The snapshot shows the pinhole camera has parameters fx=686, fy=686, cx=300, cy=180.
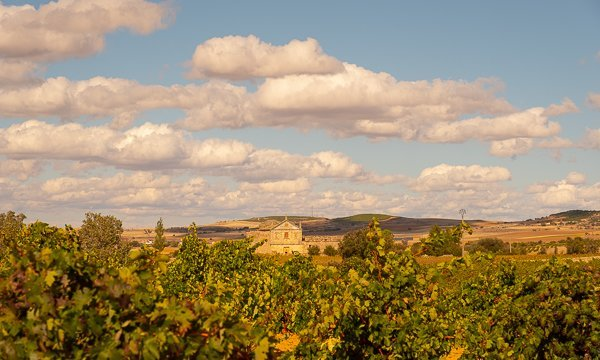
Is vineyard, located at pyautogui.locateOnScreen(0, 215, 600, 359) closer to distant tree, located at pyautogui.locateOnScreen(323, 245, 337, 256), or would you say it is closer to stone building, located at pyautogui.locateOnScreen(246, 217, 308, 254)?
distant tree, located at pyautogui.locateOnScreen(323, 245, 337, 256)

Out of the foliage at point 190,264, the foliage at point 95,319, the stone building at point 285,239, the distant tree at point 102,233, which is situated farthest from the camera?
the stone building at point 285,239

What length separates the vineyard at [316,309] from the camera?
7.50 m

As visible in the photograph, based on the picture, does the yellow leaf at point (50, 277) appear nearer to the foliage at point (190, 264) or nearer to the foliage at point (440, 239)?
the foliage at point (440, 239)

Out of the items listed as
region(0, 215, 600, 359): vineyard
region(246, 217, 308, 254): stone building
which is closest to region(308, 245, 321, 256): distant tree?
region(246, 217, 308, 254): stone building

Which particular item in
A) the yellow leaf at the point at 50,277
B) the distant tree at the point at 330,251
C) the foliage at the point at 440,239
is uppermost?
the foliage at the point at 440,239

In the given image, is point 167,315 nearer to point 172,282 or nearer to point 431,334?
point 431,334

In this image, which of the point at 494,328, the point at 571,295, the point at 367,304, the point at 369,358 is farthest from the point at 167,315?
the point at 571,295

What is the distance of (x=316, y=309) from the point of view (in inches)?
926

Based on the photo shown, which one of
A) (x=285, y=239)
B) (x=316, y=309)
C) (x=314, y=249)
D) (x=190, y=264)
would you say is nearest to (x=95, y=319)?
(x=316, y=309)

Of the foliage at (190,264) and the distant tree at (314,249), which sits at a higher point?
the foliage at (190,264)

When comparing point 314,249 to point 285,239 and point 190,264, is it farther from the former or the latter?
point 190,264

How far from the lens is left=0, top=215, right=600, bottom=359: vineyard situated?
7.50m

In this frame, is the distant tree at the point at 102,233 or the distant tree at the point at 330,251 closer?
the distant tree at the point at 102,233

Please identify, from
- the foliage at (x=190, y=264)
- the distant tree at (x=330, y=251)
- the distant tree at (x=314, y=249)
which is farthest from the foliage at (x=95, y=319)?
Result: the distant tree at (x=314, y=249)
